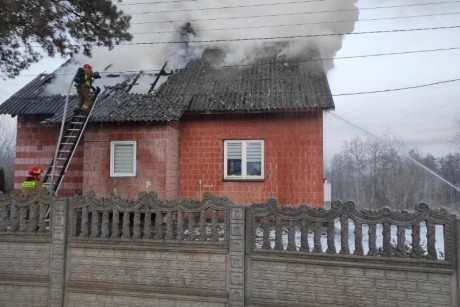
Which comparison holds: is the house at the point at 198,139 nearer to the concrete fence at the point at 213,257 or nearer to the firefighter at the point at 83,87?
the firefighter at the point at 83,87

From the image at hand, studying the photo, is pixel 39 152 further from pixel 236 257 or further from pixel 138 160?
pixel 236 257

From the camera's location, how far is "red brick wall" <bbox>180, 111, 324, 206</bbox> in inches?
403

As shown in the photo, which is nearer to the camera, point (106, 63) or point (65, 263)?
point (65, 263)

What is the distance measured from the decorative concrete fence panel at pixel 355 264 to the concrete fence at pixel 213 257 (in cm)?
1

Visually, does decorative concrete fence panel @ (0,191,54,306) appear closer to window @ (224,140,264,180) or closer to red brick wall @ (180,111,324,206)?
red brick wall @ (180,111,324,206)

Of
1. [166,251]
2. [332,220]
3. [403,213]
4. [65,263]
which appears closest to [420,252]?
[403,213]

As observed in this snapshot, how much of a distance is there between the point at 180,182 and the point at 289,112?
3.93 m

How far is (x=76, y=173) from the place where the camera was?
36.7 feet

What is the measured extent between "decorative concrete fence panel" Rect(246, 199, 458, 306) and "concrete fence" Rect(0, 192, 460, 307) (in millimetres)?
11

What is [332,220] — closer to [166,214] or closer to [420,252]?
[420,252]

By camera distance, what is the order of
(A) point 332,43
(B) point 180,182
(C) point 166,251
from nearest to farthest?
(C) point 166,251 → (B) point 180,182 → (A) point 332,43

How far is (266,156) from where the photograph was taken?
10.4 metres

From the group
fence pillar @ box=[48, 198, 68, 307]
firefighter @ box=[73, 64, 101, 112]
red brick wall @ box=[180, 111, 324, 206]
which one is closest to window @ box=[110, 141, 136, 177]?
firefighter @ box=[73, 64, 101, 112]

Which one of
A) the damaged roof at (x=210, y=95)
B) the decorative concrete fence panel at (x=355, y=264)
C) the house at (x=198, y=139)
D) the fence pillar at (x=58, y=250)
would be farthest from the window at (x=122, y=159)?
the decorative concrete fence panel at (x=355, y=264)
